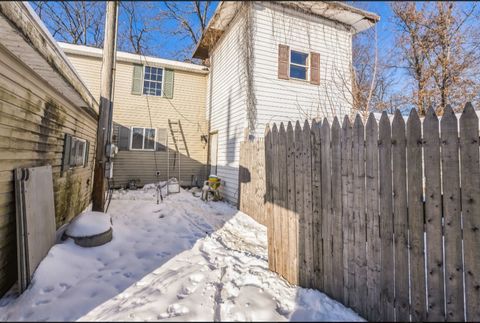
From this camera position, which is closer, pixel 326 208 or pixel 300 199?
pixel 326 208

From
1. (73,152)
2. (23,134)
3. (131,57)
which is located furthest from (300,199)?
(131,57)

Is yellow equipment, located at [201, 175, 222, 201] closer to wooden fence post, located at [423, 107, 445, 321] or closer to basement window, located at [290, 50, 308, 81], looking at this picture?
basement window, located at [290, 50, 308, 81]

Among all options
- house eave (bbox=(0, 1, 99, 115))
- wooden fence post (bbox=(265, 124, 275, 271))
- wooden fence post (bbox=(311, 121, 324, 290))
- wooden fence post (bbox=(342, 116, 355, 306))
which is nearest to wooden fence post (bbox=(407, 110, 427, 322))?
wooden fence post (bbox=(342, 116, 355, 306))

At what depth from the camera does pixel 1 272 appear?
2.33m

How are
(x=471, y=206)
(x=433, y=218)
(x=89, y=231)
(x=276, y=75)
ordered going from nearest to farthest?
(x=471, y=206) < (x=433, y=218) < (x=89, y=231) < (x=276, y=75)

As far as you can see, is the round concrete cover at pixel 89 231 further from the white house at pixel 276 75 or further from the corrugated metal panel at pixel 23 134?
the white house at pixel 276 75

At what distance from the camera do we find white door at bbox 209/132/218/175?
944 cm

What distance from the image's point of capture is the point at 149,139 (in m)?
10.1

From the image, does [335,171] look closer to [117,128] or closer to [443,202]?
[443,202]

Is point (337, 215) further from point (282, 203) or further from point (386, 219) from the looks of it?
point (282, 203)

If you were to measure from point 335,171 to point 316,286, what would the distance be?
1.14 meters

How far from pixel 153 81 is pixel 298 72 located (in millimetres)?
6242

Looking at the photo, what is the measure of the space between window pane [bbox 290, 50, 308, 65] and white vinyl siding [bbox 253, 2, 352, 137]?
171 millimetres

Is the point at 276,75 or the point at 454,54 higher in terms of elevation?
the point at 276,75
